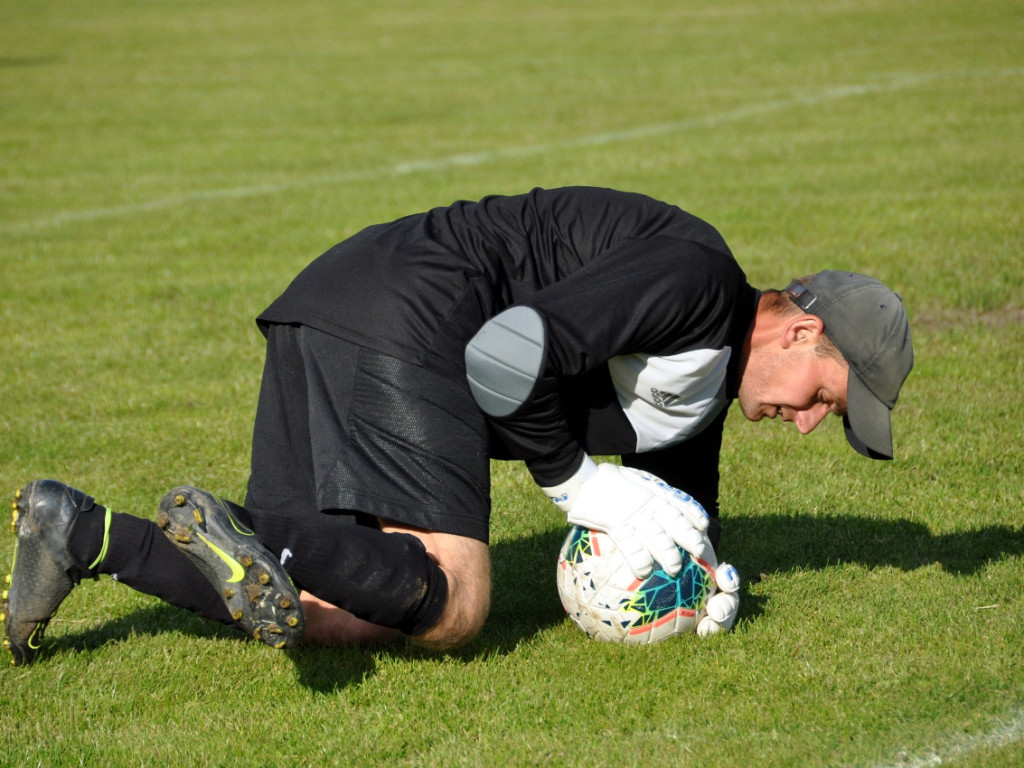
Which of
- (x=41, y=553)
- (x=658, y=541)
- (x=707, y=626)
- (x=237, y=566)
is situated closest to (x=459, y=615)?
(x=658, y=541)

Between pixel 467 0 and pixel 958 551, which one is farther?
pixel 467 0

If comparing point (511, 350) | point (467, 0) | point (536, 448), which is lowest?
point (467, 0)

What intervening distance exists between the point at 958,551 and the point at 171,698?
3137mm

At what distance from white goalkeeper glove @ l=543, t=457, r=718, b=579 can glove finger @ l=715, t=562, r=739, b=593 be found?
0.66 feet

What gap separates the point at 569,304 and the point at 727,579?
3.96 feet

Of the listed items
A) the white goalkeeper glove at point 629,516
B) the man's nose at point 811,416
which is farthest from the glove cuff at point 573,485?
the man's nose at point 811,416

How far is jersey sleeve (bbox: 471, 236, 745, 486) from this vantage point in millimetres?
3506

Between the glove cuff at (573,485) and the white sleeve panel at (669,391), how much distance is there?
27cm

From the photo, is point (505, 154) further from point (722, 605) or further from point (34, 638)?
point (34, 638)

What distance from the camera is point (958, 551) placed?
4.76 metres

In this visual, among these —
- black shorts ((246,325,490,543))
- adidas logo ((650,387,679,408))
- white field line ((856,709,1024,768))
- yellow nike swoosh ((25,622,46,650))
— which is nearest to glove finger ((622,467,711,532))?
adidas logo ((650,387,679,408))

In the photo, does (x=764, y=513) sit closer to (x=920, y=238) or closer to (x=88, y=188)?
(x=920, y=238)

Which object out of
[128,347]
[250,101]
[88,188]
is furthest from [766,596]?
[250,101]

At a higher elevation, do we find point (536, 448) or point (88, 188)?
point (536, 448)
